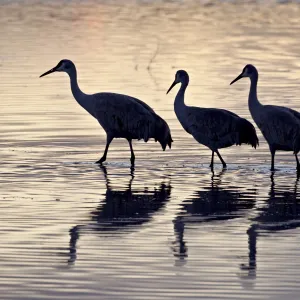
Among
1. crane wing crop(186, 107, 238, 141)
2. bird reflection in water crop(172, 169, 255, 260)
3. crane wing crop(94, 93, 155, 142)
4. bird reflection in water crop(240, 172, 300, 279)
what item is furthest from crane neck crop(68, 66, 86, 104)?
bird reflection in water crop(240, 172, 300, 279)

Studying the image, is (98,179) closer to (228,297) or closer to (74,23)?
(228,297)

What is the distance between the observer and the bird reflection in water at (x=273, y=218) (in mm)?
11688

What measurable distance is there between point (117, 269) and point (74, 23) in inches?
1470

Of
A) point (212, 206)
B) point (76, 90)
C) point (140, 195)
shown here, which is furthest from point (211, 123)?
point (212, 206)

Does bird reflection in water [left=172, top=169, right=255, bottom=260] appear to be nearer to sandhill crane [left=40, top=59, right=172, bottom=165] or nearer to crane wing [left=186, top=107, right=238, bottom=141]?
crane wing [left=186, top=107, right=238, bottom=141]

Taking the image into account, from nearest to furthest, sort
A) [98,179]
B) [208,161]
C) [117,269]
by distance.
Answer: [117,269], [98,179], [208,161]

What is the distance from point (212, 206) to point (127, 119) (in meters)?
4.81

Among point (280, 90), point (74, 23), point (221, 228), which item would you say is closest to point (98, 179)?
point (221, 228)

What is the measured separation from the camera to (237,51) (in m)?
36.0

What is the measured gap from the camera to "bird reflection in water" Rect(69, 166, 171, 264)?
1310cm

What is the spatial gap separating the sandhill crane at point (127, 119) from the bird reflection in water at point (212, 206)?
2.52 m

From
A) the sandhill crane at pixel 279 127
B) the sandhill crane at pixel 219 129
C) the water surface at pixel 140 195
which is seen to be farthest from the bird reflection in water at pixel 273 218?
the sandhill crane at pixel 219 129

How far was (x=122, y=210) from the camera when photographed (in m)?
14.5

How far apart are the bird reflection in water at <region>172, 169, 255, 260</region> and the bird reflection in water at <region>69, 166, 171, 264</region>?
0.35m
